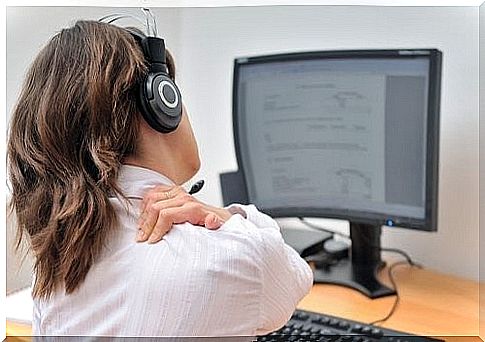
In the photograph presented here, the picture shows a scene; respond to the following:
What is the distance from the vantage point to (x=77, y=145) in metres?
0.73

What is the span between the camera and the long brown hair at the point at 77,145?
72 centimetres

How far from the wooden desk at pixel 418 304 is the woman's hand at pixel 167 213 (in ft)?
0.98

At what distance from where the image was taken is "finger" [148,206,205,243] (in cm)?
72

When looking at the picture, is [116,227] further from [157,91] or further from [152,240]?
[157,91]

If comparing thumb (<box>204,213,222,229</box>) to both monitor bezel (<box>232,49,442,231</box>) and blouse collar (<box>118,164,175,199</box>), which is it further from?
monitor bezel (<box>232,49,442,231</box>)

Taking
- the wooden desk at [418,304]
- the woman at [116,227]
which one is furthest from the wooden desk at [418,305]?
the woman at [116,227]

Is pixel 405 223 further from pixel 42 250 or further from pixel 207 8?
pixel 42 250

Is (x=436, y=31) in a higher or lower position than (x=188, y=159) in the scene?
higher

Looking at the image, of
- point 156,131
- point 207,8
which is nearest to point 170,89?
point 156,131

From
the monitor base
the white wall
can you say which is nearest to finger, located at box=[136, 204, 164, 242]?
the white wall

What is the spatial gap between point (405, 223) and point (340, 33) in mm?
308

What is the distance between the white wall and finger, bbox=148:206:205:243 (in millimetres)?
160

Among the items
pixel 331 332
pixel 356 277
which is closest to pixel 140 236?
pixel 331 332

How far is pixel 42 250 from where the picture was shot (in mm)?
751
